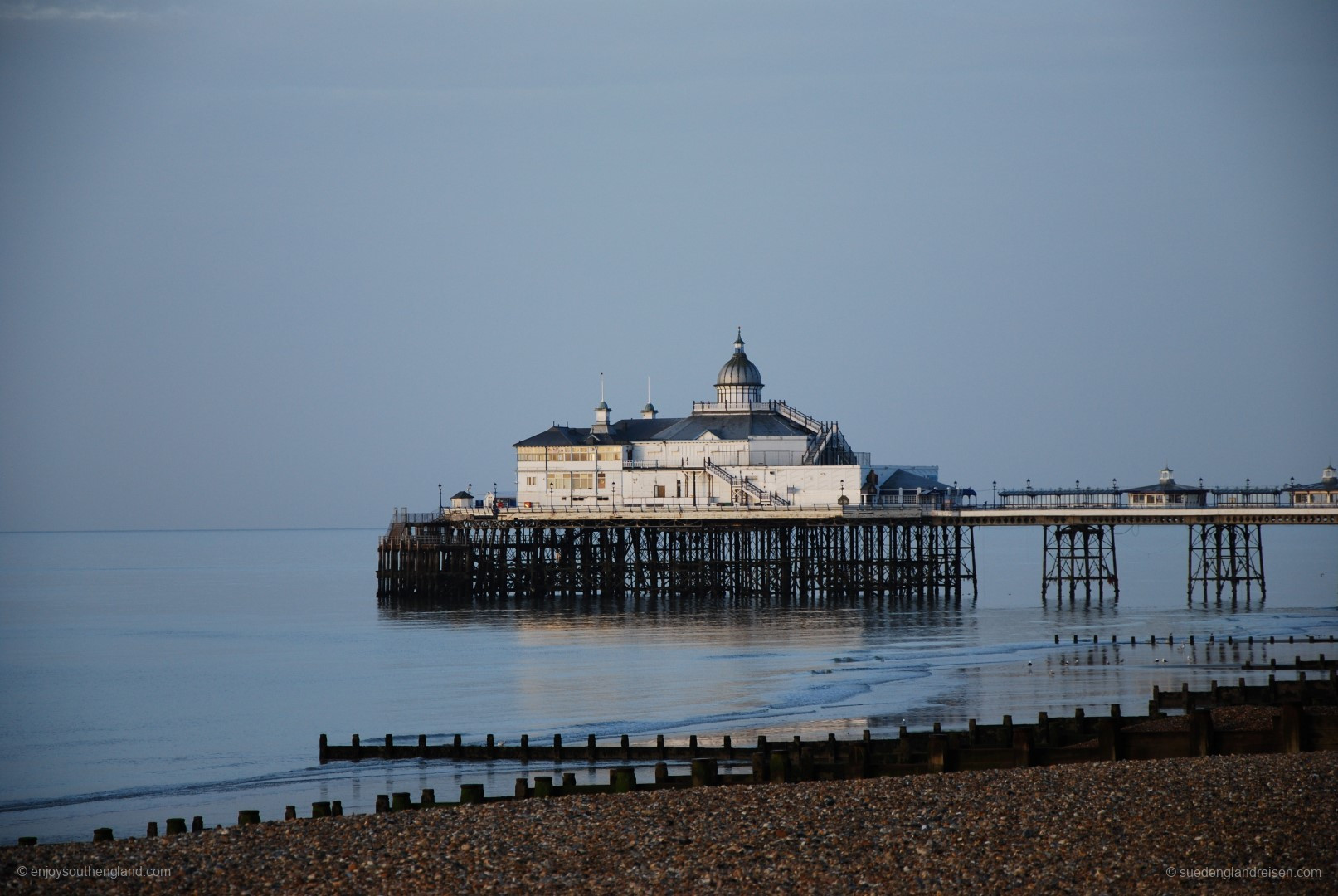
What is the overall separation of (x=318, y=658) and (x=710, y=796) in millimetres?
34799

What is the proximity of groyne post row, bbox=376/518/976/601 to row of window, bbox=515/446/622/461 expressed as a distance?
11.4 feet

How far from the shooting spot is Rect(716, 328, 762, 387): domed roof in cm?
7888

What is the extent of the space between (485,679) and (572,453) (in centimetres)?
3335

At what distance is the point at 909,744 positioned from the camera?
2198 centimetres

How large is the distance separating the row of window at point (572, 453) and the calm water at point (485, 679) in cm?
780

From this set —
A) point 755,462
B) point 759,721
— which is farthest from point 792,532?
point 759,721

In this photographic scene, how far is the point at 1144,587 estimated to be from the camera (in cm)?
8619

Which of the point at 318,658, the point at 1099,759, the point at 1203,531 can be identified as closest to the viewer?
the point at 1099,759

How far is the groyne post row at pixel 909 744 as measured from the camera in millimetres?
20125

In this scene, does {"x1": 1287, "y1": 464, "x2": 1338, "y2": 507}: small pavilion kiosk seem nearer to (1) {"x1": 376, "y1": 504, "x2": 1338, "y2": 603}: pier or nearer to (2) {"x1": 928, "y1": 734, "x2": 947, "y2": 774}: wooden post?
(1) {"x1": 376, "y1": 504, "x2": 1338, "y2": 603}: pier

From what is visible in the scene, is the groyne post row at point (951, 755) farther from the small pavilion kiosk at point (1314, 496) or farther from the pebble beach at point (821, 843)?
the small pavilion kiosk at point (1314, 496)

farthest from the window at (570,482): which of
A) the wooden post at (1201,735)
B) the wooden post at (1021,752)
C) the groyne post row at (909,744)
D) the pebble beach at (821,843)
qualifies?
the wooden post at (1201,735)

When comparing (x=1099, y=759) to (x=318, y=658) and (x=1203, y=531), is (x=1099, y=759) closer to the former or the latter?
(x=318, y=658)

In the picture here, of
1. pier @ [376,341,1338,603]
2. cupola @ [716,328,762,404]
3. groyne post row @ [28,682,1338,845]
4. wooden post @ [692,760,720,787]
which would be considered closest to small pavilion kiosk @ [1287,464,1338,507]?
pier @ [376,341,1338,603]
